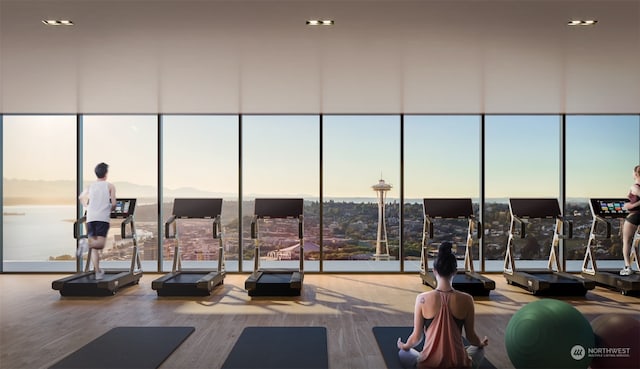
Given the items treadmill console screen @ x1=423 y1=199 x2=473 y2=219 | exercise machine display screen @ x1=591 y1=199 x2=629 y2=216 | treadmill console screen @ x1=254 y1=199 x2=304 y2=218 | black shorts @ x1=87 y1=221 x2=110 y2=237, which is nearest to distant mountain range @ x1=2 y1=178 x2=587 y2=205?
exercise machine display screen @ x1=591 y1=199 x2=629 y2=216

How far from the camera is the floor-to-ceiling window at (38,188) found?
8047 millimetres

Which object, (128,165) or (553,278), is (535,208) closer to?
(553,278)

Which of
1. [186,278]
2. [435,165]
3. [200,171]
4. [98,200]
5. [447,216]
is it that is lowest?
[186,278]

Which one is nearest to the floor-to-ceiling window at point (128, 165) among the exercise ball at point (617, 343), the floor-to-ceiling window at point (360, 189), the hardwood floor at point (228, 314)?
the hardwood floor at point (228, 314)

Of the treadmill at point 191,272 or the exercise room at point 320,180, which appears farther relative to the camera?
the treadmill at point 191,272

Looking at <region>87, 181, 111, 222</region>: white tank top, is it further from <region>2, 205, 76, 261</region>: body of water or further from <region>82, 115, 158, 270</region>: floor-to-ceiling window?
<region>2, 205, 76, 261</region>: body of water

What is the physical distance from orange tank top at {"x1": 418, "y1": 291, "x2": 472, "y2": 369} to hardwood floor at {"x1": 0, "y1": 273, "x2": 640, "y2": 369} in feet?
2.34

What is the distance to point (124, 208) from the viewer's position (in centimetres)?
686

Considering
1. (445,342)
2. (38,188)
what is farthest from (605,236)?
(38,188)

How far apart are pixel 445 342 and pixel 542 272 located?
4667mm

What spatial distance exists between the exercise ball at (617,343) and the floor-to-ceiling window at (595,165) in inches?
213

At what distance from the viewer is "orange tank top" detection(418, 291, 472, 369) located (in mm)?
2869

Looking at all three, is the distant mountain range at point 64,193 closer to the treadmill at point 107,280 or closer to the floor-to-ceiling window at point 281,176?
the floor-to-ceiling window at point 281,176

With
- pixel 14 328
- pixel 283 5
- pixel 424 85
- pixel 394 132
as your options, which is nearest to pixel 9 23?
pixel 283 5
